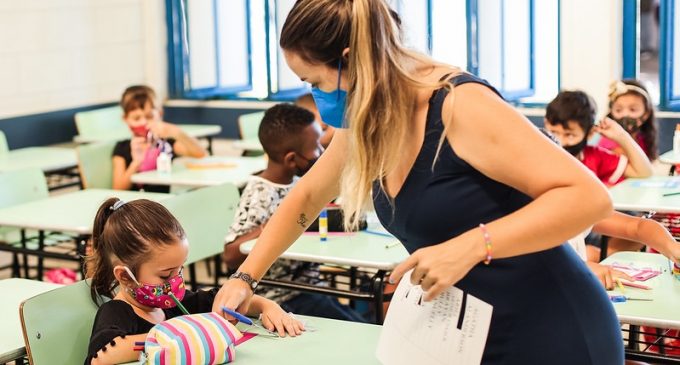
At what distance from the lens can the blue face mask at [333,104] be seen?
5.05 feet

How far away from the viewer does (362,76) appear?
1432mm

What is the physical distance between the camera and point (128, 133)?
20.3 ft

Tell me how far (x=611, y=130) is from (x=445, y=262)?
124 inches

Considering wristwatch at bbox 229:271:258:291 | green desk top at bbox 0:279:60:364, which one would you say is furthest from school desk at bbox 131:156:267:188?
wristwatch at bbox 229:271:258:291

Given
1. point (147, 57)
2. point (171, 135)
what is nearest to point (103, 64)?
point (147, 57)

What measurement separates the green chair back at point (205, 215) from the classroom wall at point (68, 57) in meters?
2.77

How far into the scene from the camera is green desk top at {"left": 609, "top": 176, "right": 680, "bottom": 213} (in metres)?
3.60

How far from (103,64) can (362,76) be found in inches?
222

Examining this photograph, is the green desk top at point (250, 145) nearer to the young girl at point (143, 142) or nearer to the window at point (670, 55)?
Answer: the young girl at point (143, 142)

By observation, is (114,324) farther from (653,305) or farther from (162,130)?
(162,130)

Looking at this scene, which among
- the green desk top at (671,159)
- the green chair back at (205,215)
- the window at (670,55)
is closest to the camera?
the green chair back at (205,215)

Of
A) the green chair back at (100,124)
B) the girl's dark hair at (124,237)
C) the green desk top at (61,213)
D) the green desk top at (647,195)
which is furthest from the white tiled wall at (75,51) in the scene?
the girl's dark hair at (124,237)

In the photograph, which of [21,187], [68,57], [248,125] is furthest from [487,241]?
[68,57]

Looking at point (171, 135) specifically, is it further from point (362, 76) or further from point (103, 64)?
point (362, 76)
